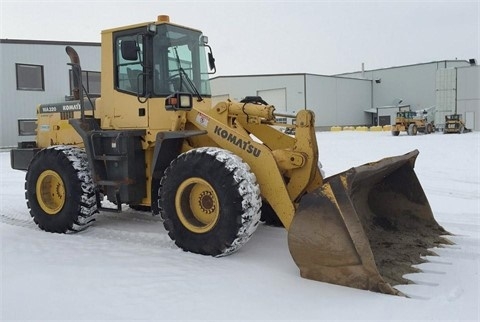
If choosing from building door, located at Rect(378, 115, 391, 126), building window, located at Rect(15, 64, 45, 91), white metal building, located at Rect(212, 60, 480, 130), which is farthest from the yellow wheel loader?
building door, located at Rect(378, 115, 391, 126)

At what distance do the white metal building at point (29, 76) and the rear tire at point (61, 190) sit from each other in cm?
1729

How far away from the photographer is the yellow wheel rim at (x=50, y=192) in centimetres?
616

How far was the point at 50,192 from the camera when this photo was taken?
6363 millimetres

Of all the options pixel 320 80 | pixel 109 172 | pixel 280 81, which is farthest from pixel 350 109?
pixel 109 172

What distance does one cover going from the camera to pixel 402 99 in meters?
52.2

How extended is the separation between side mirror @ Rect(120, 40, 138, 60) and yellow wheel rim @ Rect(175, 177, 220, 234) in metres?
1.69

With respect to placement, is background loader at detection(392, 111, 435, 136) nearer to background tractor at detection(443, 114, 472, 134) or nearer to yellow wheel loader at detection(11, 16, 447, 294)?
background tractor at detection(443, 114, 472, 134)

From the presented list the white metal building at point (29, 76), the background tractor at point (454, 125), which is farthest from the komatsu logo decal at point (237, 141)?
the background tractor at point (454, 125)

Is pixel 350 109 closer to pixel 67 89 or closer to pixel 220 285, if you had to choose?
pixel 67 89

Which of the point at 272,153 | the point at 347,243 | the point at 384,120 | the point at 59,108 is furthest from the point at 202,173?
the point at 384,120

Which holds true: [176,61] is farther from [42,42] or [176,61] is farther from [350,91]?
[350,91]

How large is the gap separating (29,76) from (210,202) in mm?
22009

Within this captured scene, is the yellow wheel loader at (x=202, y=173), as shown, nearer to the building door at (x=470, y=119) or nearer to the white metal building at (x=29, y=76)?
the white metal building at (x=29, y=76)

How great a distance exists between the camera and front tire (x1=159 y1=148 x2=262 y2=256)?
4508 mm
